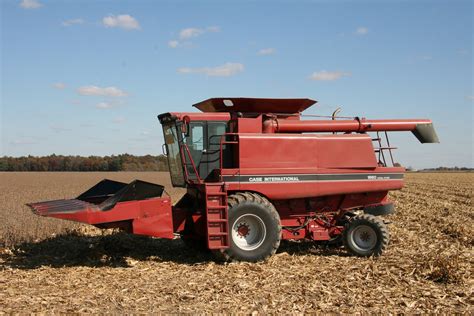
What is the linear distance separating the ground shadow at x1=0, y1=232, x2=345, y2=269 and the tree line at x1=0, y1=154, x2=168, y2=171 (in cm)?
7498

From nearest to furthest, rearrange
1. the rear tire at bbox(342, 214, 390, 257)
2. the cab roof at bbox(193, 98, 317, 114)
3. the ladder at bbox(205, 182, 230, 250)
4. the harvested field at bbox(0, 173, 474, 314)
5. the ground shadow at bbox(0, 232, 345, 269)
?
the harvested field at bbox(0, 173, 474, 314) → the ladder at bbox(205, 182, 230, 250) → the ground shadow at bbox(0, 232, 345, 269) → the rear tire at bbox(342, 214, 390, 257) → the cab roof at bbox(193, 98, 317, 114)

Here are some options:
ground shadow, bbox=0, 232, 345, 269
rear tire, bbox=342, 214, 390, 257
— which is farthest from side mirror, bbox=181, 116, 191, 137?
rear tire, bbox=342, 214, 390, 257

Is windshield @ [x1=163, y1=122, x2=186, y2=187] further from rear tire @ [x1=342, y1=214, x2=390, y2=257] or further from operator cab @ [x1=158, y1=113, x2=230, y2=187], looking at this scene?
rear tire @ [x1=342, y1=214, x2=390, y2=257]

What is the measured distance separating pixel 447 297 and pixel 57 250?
277 inches

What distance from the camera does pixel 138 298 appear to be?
6.19 meters

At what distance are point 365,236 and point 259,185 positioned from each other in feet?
7.03

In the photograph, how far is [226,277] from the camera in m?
7.36

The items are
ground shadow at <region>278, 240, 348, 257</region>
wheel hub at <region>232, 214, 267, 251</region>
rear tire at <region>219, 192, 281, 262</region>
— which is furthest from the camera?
ground shadow at <region>278, 240, 348, 257</region>

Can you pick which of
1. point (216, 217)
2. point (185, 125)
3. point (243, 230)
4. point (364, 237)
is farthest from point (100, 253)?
point (364, 237)

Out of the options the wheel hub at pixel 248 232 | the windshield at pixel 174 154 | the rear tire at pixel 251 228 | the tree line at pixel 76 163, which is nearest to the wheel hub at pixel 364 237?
the rear tire at pixel 251 228

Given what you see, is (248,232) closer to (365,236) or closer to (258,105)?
(365,236)

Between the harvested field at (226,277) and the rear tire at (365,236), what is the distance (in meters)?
0.21

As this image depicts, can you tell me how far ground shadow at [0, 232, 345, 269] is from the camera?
8.64m

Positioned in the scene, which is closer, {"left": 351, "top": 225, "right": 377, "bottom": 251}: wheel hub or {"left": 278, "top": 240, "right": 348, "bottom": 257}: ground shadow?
{"left": 351, "top": 225, "right": 377, "bottom": 251}: wheel hub
